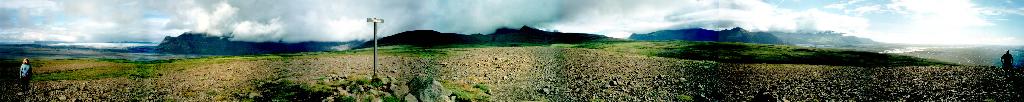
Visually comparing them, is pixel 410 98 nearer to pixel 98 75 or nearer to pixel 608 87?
pixel 608 87

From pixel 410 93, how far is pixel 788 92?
18479 millimetres

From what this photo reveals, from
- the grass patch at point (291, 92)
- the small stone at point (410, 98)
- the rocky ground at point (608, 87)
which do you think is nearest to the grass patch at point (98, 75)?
the rocky ground at point (608, 87)

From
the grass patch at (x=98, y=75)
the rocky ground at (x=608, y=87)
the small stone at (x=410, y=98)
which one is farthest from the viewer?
the grass patch at (x=98, y=75)

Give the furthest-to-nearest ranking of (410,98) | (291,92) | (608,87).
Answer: (608,87)
(291,92)
(410,98)

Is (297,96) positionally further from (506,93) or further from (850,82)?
(850,82)

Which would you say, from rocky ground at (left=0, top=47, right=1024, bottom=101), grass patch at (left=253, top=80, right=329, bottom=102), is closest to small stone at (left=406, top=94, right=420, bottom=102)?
rocky ground at (left=0, top=47, right=1024, bottom=101)

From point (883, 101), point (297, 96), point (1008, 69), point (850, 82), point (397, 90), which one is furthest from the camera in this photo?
point (1008, 69)

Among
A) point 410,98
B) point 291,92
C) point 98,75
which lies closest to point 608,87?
point 410,98

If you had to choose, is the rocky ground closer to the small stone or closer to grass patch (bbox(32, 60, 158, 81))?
the small stone

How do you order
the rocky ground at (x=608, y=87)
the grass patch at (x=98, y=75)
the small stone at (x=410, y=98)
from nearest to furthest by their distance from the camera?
1. the small stone at (x=410, y=98)
2. the rocky ground at (x=608, y=87)
3. the grass patch at (x=98, y=75)

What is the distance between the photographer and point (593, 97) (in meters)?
28.8

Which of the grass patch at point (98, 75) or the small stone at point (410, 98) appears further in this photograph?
the grass patch at point (98, 75)

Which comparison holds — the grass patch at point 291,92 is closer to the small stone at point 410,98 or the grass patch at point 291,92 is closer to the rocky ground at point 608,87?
the rocky ground at point 608,87

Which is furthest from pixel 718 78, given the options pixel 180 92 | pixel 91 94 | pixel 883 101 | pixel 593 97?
pixel 91 94
